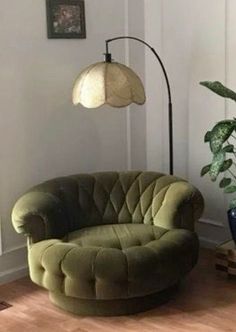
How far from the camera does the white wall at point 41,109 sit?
12.1 feet

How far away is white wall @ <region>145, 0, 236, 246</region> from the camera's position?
13.1ft

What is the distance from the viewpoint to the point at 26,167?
3.86 metres

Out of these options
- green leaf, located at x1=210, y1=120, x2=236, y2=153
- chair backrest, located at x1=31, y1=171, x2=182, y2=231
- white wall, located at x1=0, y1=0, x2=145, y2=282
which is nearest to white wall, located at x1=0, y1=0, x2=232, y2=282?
white wall, located at x1=0, y1=0, x2=145, y2=282

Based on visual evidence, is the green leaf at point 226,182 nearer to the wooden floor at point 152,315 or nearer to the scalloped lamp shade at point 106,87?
the wooden floor at point 152,315

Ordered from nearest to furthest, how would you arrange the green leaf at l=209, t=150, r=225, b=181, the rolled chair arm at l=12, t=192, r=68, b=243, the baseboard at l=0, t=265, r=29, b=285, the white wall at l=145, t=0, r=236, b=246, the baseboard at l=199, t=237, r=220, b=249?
the rolled chair arm at l=12, t=192, r=68, b=243 < the green leaf at l=209, t=150, r=225, b=181 < the baseboard at l=0, t=265, r=29, b=285 < the white wall at l=145, t=0, r=236, b=246 < the baseboard at l=199, t=237, r=220, b=249

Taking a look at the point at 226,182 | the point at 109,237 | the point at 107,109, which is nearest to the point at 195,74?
the point at 107,109

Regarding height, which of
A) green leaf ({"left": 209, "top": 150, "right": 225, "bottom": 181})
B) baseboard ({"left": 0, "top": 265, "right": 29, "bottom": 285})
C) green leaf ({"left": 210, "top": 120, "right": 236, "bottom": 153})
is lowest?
baseboard ({"left": 0, "top": 265, "right": 29, "bottom": 285})

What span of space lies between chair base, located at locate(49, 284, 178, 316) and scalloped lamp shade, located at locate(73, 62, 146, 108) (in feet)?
3.83

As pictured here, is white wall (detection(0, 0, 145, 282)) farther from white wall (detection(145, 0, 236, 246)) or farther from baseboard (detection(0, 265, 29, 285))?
white wall (detection(145, 0, 236, 246))

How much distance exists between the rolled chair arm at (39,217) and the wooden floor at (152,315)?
1.38 ft

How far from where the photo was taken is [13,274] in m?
3.84

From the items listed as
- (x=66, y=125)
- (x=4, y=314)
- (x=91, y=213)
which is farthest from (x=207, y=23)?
(x=4, y=314)

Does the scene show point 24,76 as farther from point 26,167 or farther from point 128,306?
point 128,306

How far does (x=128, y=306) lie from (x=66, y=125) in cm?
142
